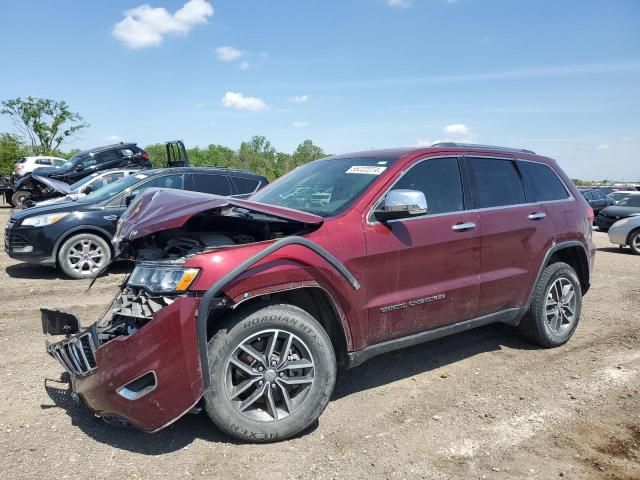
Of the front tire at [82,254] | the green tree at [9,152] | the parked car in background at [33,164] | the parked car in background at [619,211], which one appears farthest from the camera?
the green tree at [9,152]

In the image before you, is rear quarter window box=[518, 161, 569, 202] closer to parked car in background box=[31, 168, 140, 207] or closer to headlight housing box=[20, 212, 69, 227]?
headlight housing box=[20, 212, 69, 227]

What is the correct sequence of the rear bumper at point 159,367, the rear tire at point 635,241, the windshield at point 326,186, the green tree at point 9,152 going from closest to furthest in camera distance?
the rear bumper at point 159,367
the windshield at point 326,186
the rear tire at point 635,241
the green tree at point 9,152

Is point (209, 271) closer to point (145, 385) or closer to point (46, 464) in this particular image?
point (145, 385)

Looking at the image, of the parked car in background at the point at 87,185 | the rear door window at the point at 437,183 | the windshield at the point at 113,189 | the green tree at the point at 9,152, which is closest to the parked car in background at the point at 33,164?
the green tree at the point at 9,152

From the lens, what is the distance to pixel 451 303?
3.97 metres

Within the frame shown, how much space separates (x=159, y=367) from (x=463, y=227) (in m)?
2.51

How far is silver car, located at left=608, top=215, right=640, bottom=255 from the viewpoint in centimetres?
1283

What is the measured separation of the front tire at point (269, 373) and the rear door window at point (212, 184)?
6073mm

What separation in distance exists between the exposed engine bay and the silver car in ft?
40.8

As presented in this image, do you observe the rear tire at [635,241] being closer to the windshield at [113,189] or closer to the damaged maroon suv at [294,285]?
the damaged maroon suv at [294,285]

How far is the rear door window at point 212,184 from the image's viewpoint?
29.1ft

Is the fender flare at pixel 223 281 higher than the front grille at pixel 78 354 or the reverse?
higher

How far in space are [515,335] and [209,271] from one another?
3.73 meters

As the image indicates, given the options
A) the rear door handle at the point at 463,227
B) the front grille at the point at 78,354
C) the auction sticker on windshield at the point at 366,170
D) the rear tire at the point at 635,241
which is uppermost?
the auction sticker on windshield at the point at 366,170
